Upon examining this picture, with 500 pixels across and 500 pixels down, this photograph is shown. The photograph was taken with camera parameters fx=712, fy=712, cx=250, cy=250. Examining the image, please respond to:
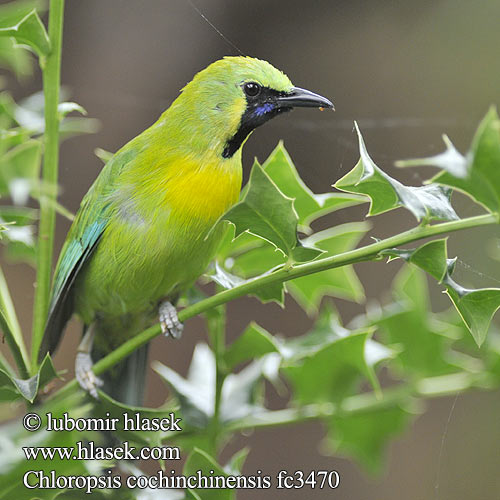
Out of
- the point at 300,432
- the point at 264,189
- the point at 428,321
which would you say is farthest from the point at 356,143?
the point at 300,432

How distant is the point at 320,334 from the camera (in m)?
0.96

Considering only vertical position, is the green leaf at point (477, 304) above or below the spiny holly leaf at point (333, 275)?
above

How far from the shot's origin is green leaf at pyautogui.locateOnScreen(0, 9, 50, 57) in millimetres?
659

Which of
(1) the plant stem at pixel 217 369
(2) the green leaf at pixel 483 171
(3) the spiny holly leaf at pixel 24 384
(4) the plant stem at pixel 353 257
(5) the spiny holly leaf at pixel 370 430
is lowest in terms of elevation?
(5) the spiny holly leaf at pixel 370 430

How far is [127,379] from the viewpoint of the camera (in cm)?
98

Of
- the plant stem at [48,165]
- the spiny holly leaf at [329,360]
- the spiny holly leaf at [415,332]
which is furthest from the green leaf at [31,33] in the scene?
the spiny holly leaf at [415,332]

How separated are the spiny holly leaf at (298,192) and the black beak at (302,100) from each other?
119mm

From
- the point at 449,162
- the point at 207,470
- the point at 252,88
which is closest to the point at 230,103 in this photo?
the point at 252,88

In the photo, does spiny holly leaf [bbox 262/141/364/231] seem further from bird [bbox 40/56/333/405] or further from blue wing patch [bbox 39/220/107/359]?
blue wing patch [bbox 39/220/107/359]

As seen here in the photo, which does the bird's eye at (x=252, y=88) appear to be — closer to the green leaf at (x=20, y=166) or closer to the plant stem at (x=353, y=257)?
the plant stem at (x=353, y=257)

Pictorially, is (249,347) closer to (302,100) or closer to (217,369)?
(217,369)

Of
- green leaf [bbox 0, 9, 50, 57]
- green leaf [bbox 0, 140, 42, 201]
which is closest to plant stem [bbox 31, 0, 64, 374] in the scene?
green leaf [bbox 0, 9, 50, 57]

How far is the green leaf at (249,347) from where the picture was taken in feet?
2.89

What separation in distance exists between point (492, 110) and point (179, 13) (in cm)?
36
